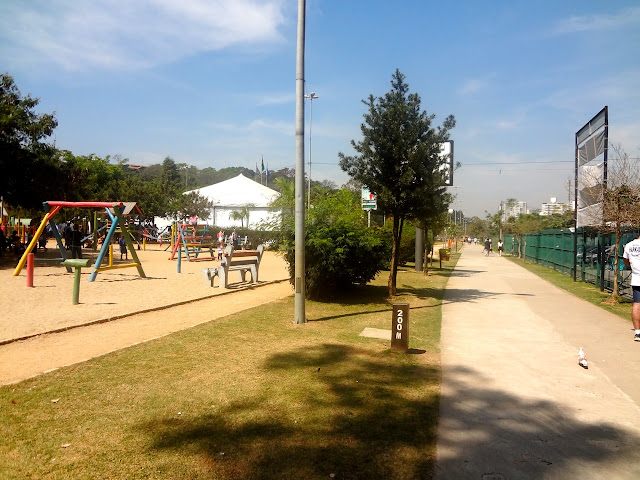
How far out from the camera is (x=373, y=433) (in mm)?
4188

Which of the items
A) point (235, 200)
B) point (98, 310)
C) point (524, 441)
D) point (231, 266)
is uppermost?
point (235, 200)

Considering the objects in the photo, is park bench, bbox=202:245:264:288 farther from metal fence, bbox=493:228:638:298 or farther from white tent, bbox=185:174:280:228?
white tent, bbox=185:174:280:228

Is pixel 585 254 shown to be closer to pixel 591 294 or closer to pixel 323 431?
pixel 591 294

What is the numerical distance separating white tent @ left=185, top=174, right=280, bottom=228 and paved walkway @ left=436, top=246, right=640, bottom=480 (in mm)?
49883

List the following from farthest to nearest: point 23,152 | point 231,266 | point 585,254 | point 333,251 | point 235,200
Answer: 1. point 235,200
2. point 23,152
3. point 585,254
4. point 231,266
5. point 333,251

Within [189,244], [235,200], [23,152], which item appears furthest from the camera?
[235,200]

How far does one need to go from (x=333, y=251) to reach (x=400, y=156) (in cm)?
283

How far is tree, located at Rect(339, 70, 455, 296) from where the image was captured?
1184cm

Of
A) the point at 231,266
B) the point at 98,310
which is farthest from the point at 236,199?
the point at 98,310

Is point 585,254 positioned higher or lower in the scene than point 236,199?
lower

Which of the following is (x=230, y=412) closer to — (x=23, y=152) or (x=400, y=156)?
(x=400, y=156)

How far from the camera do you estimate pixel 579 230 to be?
18.7 metres

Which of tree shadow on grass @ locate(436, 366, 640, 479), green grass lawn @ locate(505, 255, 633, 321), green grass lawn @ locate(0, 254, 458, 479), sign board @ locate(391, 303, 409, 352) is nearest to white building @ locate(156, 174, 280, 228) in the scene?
green grass lawn @ locate(505, 255, 633, 321)

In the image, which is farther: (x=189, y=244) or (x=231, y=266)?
(x=189, y=244)
